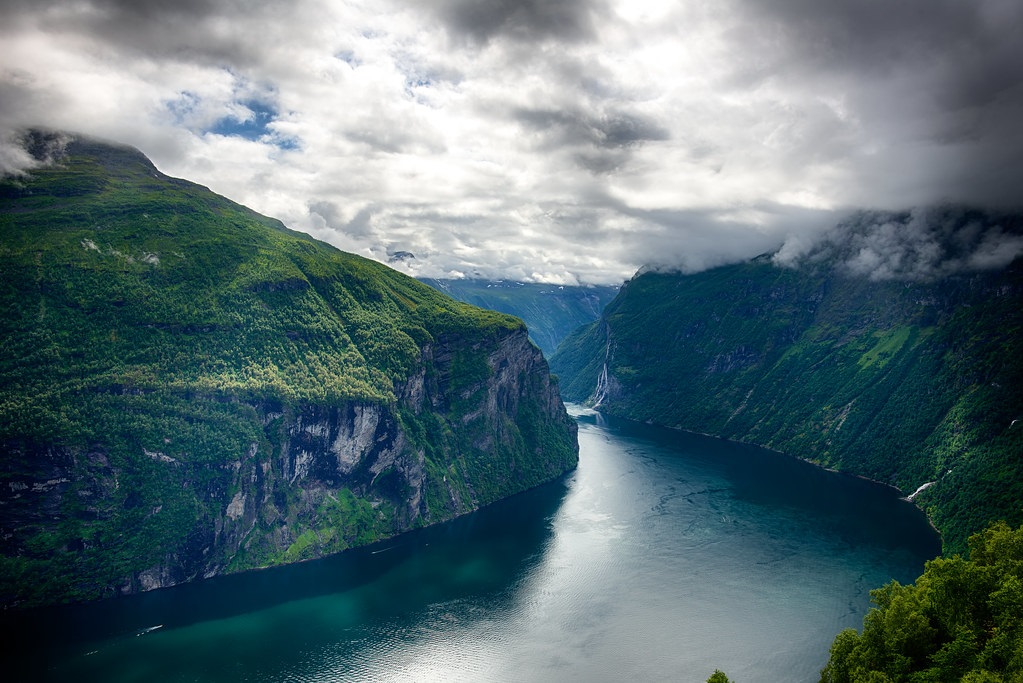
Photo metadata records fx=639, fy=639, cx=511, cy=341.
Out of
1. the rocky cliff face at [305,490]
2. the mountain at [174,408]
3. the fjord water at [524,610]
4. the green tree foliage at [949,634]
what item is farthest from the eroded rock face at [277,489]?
the green tree foliage at [949,634]

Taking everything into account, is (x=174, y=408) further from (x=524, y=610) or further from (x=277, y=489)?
(x=524, y=610)

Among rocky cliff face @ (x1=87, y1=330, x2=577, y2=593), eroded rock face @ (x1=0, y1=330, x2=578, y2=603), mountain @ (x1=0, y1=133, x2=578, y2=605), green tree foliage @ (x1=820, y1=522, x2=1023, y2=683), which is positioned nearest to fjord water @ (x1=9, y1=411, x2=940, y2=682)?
rocky cliff face @ (x1=87, y1=330, x2=577, y2=593)

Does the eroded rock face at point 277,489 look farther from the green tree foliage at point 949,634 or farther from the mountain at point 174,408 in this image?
the green tree foliage at point 949,634

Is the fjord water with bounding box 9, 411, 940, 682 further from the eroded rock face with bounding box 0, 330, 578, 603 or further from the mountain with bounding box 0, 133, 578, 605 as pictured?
the mountain with bounding box 0, 133, 578, 605

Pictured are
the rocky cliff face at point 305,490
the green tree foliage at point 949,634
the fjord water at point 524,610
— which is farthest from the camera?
the rocky cliff face at point 305,490

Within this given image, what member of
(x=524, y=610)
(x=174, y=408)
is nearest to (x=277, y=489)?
(x=174, y=408)

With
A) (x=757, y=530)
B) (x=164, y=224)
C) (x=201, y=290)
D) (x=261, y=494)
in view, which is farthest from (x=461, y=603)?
(x=164, y=224)

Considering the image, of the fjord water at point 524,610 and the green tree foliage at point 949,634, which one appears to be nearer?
the green tree foliage at point 949,634
